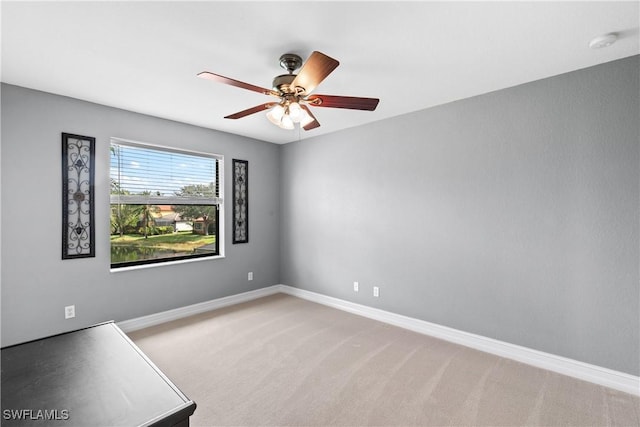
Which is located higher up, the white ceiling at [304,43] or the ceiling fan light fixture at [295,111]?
the white ceiling at [304,43]

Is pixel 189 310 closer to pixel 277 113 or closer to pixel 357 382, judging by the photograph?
pixel 357 382

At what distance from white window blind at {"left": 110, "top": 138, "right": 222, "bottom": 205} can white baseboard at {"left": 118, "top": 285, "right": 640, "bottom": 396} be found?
1.38 meters

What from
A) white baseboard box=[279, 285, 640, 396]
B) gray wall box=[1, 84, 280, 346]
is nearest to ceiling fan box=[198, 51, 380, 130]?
gray wall box=[1, 84, 280, 346]

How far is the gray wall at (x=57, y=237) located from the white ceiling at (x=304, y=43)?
11.8 inches

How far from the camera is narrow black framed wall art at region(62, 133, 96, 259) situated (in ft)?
9.50

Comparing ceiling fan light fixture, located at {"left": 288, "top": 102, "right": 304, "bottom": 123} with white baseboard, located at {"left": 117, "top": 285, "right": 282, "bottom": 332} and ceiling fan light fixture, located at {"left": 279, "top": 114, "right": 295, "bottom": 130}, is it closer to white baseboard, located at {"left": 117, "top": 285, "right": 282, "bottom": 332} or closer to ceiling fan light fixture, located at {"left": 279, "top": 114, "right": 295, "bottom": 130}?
ceiling fan light fixture, located at {"left": 279, "top": 114, "right": 295, "bottom": 130}

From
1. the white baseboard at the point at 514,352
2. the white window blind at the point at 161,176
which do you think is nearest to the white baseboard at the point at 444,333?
the white baseboard at the point at 514,352

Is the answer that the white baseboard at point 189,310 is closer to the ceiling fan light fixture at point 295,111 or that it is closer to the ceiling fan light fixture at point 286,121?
the ceiling fan light fixture at point 286,121

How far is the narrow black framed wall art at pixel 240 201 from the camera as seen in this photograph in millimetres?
4340

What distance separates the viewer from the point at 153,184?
11.9ft

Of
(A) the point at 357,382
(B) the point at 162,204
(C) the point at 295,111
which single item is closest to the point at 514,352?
(A) the point at 357,382

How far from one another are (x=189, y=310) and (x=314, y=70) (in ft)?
11.0

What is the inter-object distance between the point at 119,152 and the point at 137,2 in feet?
7.06

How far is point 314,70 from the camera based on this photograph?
173 centimetres
